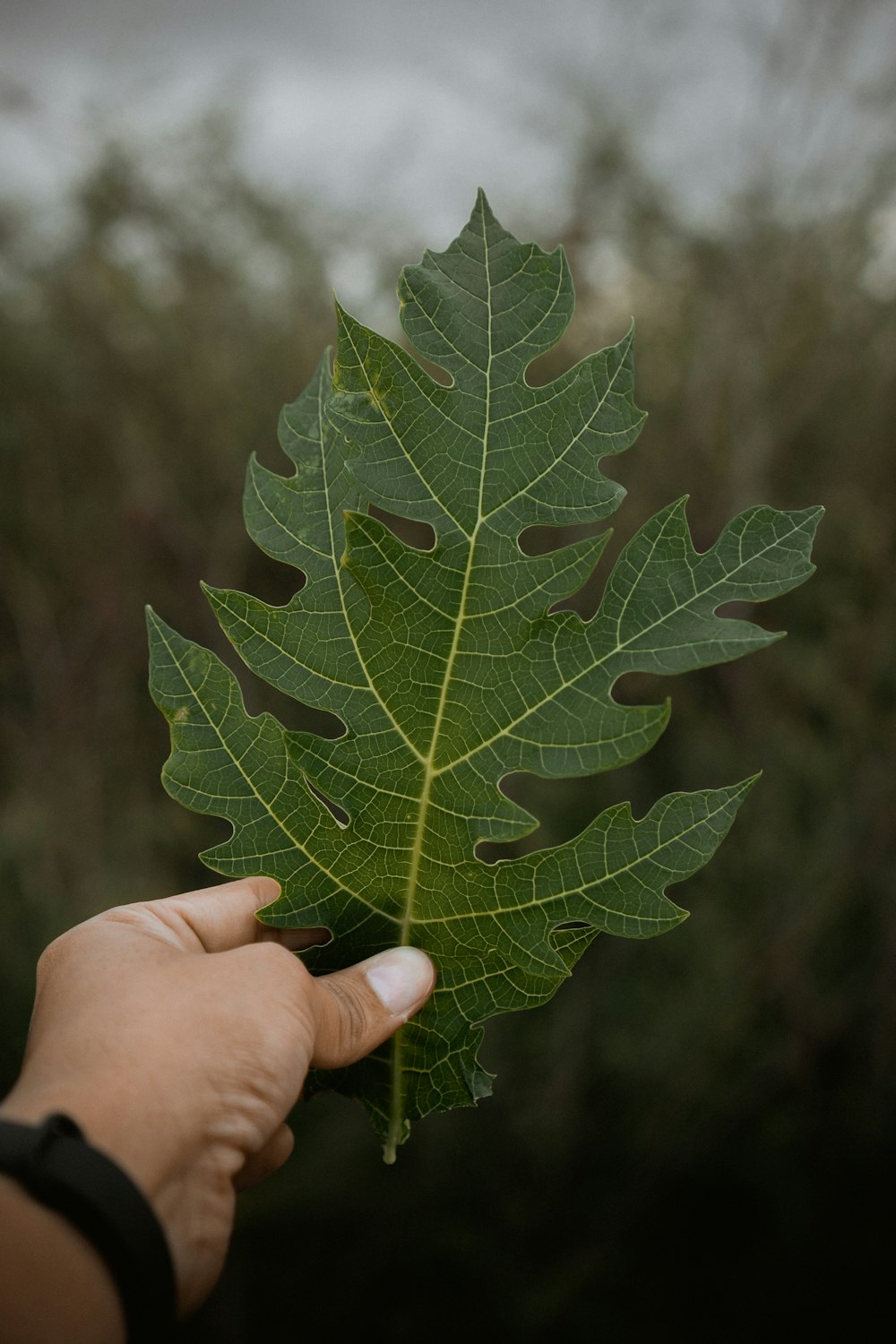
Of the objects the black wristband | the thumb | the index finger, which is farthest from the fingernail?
the black wristband

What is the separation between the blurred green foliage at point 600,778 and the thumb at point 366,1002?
3.01 m

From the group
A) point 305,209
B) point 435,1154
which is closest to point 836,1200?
point 435,1154

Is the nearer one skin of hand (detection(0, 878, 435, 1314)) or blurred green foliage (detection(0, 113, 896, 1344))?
skin of hand (detection(0, 878, 435, 1314))

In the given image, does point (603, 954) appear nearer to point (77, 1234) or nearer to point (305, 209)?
point (77, 1234)

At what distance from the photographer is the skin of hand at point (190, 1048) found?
82 centimetres

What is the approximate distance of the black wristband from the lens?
2.42 ft

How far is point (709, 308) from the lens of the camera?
4539 millimetres

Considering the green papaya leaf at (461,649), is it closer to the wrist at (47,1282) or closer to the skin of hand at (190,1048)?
the skin of hand at (190,1048)

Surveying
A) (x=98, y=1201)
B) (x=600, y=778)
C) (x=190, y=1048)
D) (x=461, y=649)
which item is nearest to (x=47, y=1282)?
(x=98, y=1201)

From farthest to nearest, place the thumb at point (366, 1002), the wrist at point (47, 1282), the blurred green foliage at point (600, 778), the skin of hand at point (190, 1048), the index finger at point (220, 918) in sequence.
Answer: the blurred green foliage at point (600, 778)
the index finger at point (220, 918)
the thumb at point (366, 1002)
the skin of hand at point (190, 1048)
the wrist at point (47, 1282)

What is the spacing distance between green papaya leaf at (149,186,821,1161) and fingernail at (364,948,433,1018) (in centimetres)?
3

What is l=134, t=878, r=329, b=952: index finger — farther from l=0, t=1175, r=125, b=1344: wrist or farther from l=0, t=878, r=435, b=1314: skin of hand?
l=0, t=1175, r=125, b=1344: wrist

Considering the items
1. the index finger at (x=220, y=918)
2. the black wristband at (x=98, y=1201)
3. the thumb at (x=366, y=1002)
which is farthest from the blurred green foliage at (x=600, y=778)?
the black wristband at (x=98, y=1201)

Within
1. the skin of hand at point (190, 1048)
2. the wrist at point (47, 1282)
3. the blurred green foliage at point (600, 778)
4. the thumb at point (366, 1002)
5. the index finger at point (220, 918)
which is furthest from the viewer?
the blurred green foliage at point (600, 778)
